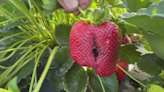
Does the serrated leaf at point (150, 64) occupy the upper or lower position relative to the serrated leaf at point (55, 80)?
lower

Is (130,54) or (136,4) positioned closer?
(136,4)

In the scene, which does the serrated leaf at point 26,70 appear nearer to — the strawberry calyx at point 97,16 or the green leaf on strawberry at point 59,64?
the green leaf on strawberry at point 59,64

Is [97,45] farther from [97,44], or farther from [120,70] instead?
[120,70]

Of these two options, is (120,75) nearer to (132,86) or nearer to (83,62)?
(132,86)

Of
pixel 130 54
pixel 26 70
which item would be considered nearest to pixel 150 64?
pixel 130 54

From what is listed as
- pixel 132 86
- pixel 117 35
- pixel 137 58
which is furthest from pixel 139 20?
pixel 132 86

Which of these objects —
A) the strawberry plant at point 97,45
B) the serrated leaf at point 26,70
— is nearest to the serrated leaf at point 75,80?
the strawberry plant at point 97,45

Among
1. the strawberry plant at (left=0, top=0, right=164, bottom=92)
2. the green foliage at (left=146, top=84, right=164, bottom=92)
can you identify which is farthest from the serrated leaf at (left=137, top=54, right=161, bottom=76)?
the green foliage at (left=146, top=84, right=164, bottom=92)
